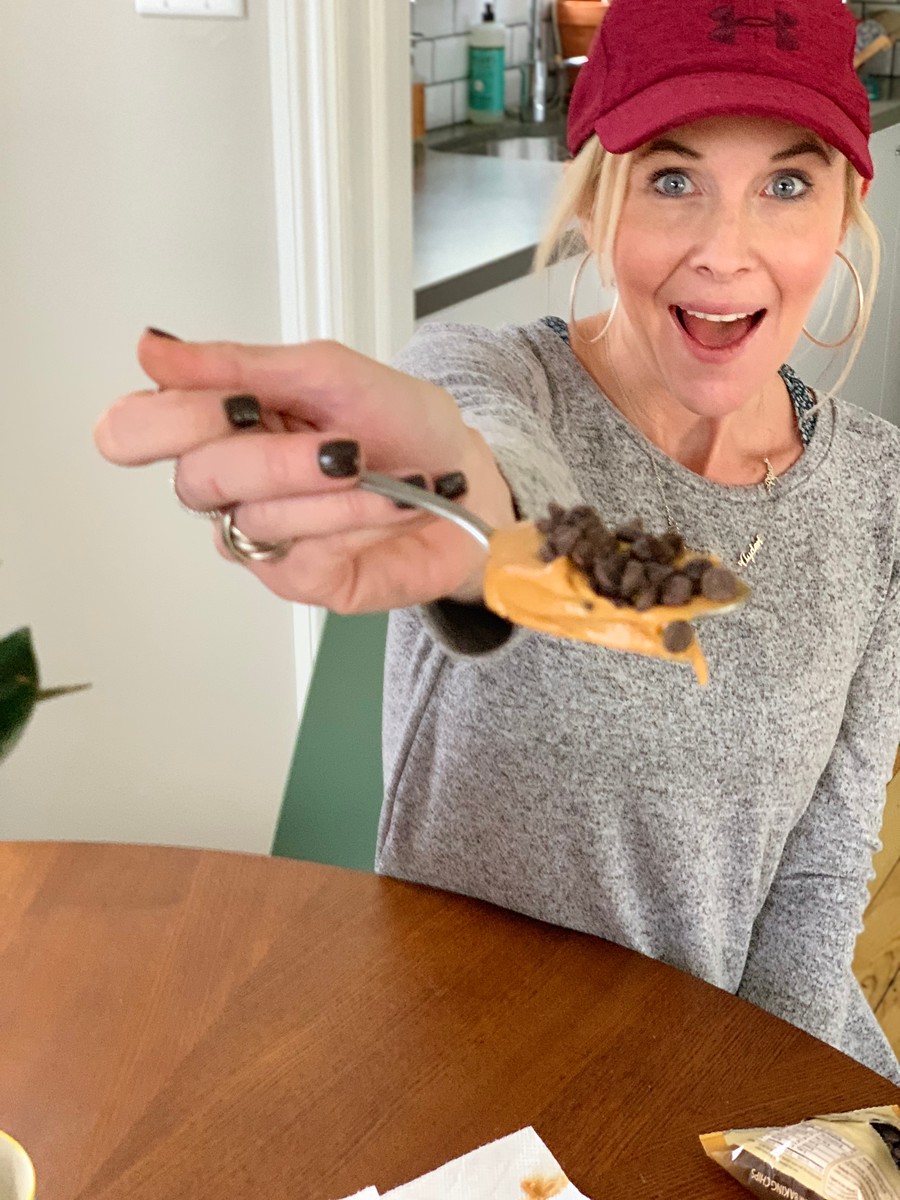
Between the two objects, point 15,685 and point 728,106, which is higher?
point 728,106

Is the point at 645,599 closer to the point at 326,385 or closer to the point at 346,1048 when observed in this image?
the point at 326,385

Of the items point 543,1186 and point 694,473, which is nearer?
point 543,1186

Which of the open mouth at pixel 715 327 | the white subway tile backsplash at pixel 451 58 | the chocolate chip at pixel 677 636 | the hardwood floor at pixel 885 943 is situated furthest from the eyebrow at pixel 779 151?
the white subway tile backsplash at pixel 451 58

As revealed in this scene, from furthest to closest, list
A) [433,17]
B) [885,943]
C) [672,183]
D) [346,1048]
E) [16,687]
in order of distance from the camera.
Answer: [433,17], [885,943], [672,183], [346,1048], [16,687]

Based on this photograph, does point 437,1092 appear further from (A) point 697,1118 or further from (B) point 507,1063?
(A) point 697,1118

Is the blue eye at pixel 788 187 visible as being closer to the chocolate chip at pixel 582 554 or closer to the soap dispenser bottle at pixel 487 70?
the chocolate chip at pixel 582 554

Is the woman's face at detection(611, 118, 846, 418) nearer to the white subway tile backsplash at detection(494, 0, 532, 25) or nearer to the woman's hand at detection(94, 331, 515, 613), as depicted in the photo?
the woman's hand at detection(94, 331, 515, 613)

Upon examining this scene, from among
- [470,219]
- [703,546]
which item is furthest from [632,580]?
[470,219]
